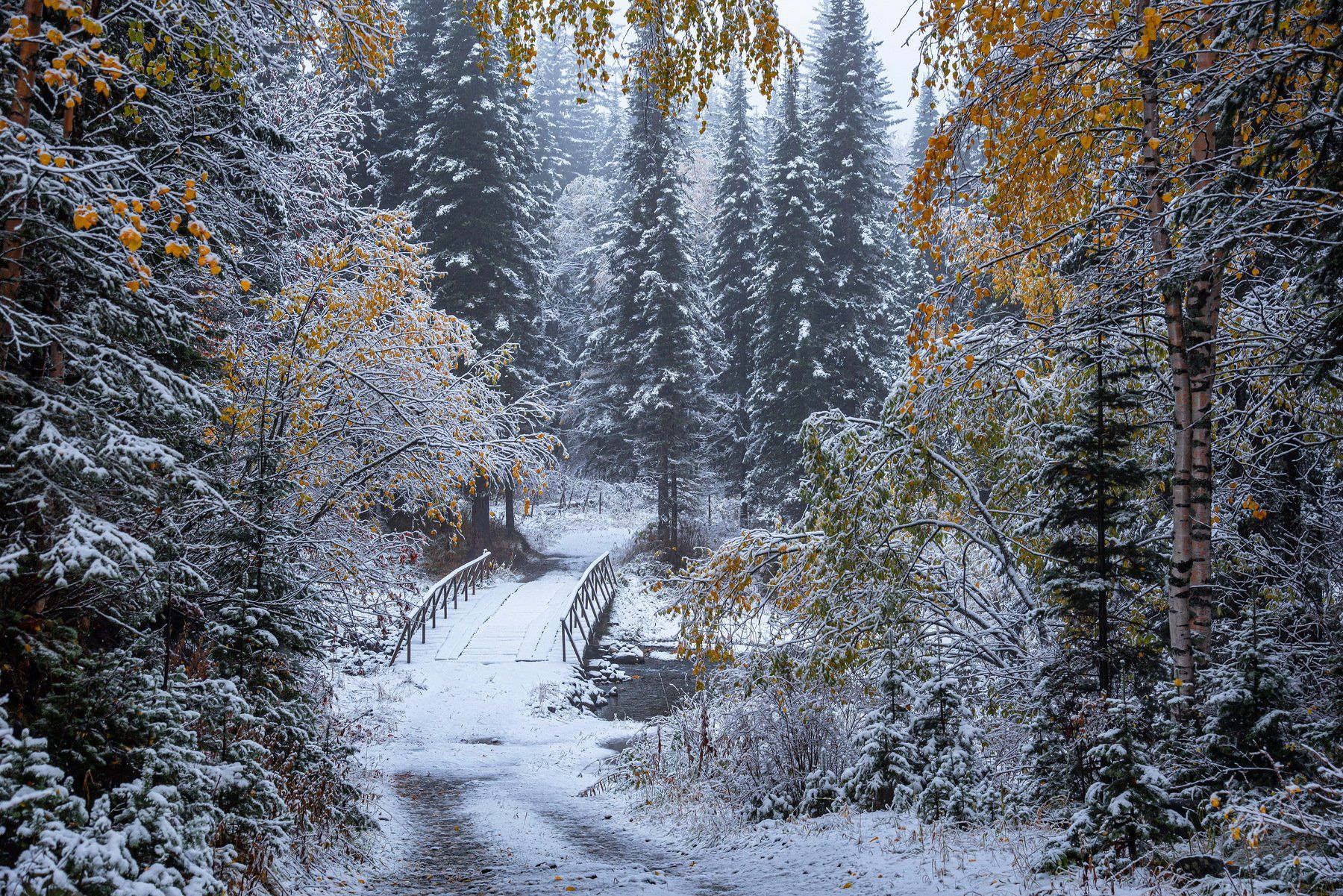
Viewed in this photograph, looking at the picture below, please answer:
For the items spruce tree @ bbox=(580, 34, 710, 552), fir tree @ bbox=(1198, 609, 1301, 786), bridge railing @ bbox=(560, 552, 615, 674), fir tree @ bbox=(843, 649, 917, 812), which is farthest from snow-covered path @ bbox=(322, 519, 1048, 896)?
spruce tree @ bbox=(580, 34, 710, 552)

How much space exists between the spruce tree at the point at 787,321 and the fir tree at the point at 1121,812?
1979 centimetres

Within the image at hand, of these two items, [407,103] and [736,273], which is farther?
[736,273]

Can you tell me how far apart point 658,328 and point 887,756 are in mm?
20868

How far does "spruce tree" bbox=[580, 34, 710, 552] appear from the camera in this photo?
1033 inches

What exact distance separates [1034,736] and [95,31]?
6.67 meters

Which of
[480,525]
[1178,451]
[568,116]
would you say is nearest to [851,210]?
[480,525]

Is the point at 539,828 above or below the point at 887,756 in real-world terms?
below

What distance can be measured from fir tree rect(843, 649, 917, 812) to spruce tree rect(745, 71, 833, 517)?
1740cm

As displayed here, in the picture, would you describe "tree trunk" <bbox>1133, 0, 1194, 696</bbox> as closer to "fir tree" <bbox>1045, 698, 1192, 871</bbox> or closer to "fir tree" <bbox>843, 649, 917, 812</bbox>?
"fir tree" <bbox>1045, 698, 1192, 871</bbox>

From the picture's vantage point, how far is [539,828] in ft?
Answer: 26.9

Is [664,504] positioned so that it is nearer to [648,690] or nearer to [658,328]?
[658,328]

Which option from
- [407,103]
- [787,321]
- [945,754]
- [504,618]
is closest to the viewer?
[945,754]

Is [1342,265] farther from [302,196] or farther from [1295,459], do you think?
[302,196]

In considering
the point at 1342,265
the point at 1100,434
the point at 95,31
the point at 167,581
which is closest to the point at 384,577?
the point at 167,581
